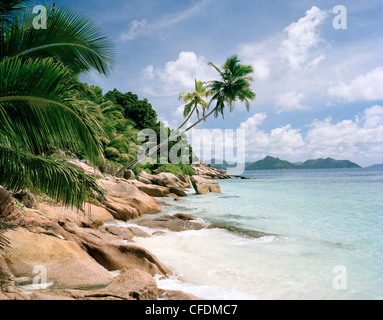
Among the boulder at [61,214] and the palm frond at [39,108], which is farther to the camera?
the boulder at [61,214]

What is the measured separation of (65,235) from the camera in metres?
4.42

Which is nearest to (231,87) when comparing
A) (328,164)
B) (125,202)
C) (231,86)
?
(231,86)

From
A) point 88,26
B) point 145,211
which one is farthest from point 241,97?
point 88,26

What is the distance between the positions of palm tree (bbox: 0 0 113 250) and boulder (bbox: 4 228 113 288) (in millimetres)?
768

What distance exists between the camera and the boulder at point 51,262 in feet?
10.1

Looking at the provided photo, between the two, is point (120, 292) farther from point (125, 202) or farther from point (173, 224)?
point (125, 202)

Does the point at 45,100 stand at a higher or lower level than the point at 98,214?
higher

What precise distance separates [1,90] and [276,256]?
5861 millimetres

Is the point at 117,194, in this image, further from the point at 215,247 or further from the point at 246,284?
the point at 246,284

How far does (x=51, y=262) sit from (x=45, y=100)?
226 centimetres

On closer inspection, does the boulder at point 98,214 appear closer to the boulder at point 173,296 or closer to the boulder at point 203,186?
the boulder at point 173,296

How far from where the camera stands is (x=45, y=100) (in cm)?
281

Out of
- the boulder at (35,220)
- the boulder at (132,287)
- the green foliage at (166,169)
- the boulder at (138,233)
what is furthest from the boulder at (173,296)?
the green foliage at (166,169)

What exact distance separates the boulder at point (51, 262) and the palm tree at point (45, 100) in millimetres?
768
